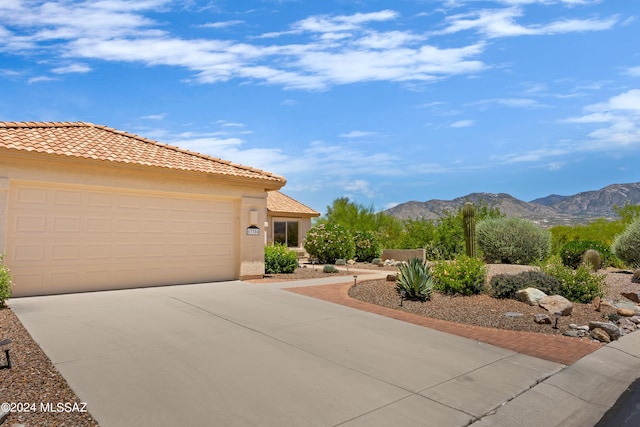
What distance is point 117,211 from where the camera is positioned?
11102mm

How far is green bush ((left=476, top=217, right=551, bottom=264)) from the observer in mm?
18969

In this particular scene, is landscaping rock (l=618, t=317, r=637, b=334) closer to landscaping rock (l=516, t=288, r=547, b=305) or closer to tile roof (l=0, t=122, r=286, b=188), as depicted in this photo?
landscaping rock (l=516, t=288, r=547, b=305)

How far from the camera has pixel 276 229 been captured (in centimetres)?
2684

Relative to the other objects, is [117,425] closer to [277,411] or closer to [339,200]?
[277,411]

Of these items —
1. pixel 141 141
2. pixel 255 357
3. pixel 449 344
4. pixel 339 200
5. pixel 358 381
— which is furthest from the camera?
pixel 339 200

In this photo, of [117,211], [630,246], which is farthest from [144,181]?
[630,246]

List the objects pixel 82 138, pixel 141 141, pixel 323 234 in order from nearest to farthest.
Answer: pixel 82 138 < pixel 141 141 < pixel 323 234

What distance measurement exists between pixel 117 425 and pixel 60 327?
3912 mm

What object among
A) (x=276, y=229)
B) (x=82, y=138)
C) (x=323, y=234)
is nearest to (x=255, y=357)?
(x=82, y=138)

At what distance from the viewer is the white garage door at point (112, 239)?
390 inches

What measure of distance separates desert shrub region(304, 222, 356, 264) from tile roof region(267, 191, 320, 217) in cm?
474

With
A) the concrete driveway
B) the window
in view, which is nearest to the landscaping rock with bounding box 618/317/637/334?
the concrete driveway

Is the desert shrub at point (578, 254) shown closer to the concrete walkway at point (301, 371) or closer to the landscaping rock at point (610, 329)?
the landscaping rock at point (610, 329)

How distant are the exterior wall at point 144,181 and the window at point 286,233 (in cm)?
1307
